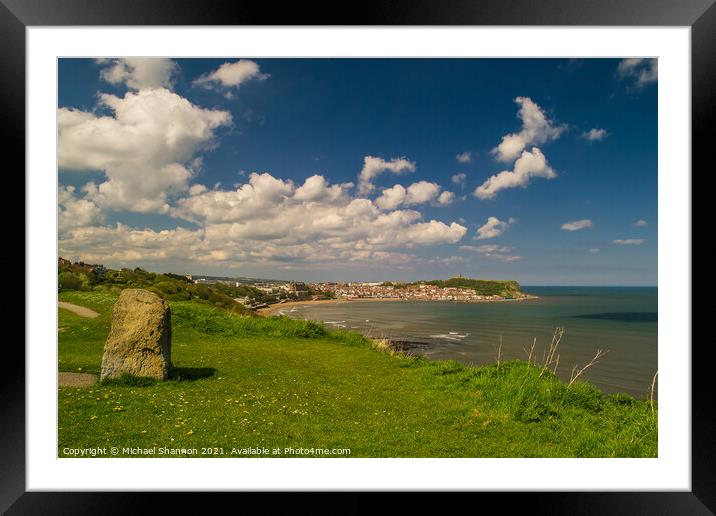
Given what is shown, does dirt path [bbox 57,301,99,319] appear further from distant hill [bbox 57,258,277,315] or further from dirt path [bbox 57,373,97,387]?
dirt path [bbox 57,373,97,387]

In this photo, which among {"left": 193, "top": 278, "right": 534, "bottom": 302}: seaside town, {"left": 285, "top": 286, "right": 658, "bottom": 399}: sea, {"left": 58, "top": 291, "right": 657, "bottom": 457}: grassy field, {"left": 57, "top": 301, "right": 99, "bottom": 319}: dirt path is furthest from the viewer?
{"left": 193, "top": 278, "right": 534, "bottom": 302}: seaside town

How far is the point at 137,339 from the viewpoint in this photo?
17.8ft

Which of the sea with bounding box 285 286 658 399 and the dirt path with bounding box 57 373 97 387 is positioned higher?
the dirt path with bounding box 57 373 97 387

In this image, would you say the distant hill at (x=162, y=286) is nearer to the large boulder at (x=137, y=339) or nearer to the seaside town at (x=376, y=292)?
the seaside town at (x=376, y=292)

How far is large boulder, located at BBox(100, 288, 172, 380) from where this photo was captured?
534 centimetres

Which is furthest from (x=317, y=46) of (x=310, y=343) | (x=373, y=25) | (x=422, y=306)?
(x=422, y=306)

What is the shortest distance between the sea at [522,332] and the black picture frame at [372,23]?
220cm

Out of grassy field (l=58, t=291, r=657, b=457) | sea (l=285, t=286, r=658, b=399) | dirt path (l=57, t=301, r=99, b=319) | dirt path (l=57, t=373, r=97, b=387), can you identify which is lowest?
sea (l=285, t=286, r=658, b=399)

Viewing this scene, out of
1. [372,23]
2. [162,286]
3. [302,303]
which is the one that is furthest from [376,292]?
[372,23]

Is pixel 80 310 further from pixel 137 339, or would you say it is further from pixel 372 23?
pixel 372 23

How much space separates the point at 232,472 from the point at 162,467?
0.74m

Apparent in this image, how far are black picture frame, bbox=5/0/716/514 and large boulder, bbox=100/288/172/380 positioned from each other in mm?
1978

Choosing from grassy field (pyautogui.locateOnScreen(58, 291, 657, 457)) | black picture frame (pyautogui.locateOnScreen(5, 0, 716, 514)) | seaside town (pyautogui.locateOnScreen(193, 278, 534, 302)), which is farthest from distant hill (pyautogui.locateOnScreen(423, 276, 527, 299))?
black picture frame (pyautogui.locateOnScreen(5, 0, 716, 514))

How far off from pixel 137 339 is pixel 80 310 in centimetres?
833
